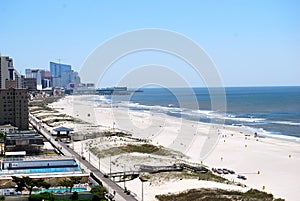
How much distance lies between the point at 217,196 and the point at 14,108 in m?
41.8

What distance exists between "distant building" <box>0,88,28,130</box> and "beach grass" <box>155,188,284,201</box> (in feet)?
126

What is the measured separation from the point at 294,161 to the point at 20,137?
26719mm

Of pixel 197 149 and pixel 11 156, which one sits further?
pixel 197 149

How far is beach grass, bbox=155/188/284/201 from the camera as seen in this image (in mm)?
26047

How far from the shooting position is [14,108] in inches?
2398

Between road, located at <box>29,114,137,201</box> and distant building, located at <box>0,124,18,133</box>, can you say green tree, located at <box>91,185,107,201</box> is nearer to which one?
road, located at <box>29,114,137,201</box>

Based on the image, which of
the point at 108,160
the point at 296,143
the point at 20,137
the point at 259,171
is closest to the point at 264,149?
the point at 296,143

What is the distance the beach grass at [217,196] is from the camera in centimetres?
2605

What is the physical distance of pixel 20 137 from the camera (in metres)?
42.6

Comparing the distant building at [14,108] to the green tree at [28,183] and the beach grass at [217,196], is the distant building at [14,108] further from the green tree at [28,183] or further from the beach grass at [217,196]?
the beach grass at [217,196]

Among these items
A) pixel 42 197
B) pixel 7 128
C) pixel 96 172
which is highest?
pixel 7 128

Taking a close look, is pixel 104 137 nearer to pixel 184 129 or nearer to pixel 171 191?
pixel 184 129

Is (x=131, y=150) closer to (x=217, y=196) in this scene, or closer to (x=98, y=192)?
(x=98, y=192)

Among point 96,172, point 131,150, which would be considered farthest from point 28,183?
point 131,150
